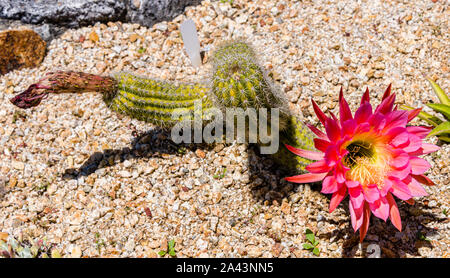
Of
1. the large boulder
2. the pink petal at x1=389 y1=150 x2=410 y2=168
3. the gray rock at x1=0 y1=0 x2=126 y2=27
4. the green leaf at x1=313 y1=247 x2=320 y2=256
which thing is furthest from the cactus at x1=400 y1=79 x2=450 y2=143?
the gray rock at x1=0 y1=0 x2=126 y2=27

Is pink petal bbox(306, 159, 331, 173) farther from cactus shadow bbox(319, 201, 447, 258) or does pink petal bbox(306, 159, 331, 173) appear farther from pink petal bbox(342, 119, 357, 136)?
cactus shadow bbox(319, 201, 447, 258)

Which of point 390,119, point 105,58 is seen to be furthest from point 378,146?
point 105,58

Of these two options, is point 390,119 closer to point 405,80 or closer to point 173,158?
point 405,80

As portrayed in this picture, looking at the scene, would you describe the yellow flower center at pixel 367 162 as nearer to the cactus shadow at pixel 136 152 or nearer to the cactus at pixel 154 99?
the cactus at pixel 154 99

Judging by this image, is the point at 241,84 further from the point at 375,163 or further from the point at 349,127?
the point at 375,163

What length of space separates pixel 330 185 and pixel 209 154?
105 cm

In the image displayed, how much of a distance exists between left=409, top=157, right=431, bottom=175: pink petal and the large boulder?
232 centimetres

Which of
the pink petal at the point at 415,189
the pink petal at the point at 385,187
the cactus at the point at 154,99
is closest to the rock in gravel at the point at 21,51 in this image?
the cactus at the point at 154,99

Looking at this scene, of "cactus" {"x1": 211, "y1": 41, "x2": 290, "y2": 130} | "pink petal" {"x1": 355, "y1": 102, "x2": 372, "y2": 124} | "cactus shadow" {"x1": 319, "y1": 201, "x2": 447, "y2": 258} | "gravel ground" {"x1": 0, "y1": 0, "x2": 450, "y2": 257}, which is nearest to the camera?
"pink petal" {"x1": 355, "y1": 102, "x2": 372, "y2": 124}

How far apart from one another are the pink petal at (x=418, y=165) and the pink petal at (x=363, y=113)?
302 mm

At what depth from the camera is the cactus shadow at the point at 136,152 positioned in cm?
251

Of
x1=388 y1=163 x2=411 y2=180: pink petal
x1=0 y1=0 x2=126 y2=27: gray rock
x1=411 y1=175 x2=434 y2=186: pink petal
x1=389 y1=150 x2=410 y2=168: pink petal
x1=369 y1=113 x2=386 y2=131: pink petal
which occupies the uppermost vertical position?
x1=0 y1=0 x2=126 y2=27: gray rock

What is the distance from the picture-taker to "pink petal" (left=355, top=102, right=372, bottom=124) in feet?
5.36

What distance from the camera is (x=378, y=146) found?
1783mm
